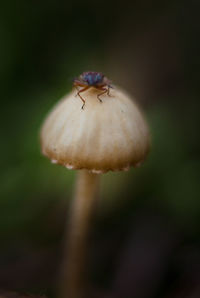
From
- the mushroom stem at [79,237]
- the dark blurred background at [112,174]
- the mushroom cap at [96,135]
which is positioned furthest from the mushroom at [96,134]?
the dark blurred background at [112,174]

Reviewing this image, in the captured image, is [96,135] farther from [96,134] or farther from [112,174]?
[112,174]

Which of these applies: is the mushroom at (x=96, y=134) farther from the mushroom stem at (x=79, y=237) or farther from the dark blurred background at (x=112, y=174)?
the dark blurred background at (x=112, y=174)

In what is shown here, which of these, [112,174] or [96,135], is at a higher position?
[112,174]

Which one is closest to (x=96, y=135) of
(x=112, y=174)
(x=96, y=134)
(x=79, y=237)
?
(x=96, y=134)

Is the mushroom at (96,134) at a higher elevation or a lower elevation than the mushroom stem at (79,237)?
higher

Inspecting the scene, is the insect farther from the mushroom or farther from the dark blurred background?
the dark blurred background

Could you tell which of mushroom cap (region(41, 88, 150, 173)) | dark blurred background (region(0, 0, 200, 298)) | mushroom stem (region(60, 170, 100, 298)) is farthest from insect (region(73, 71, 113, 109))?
dark blurred background (region(0, 0, 200, 298))
